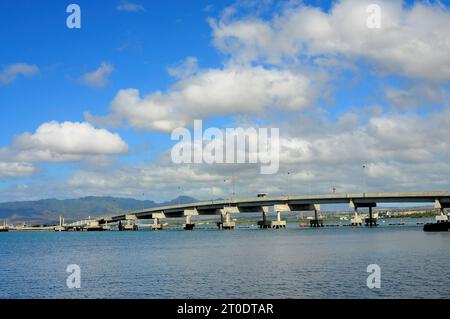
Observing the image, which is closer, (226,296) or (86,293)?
(226,296)

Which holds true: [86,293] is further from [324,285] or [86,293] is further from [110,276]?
[324,285]

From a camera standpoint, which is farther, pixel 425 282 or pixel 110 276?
pixel 110 276
